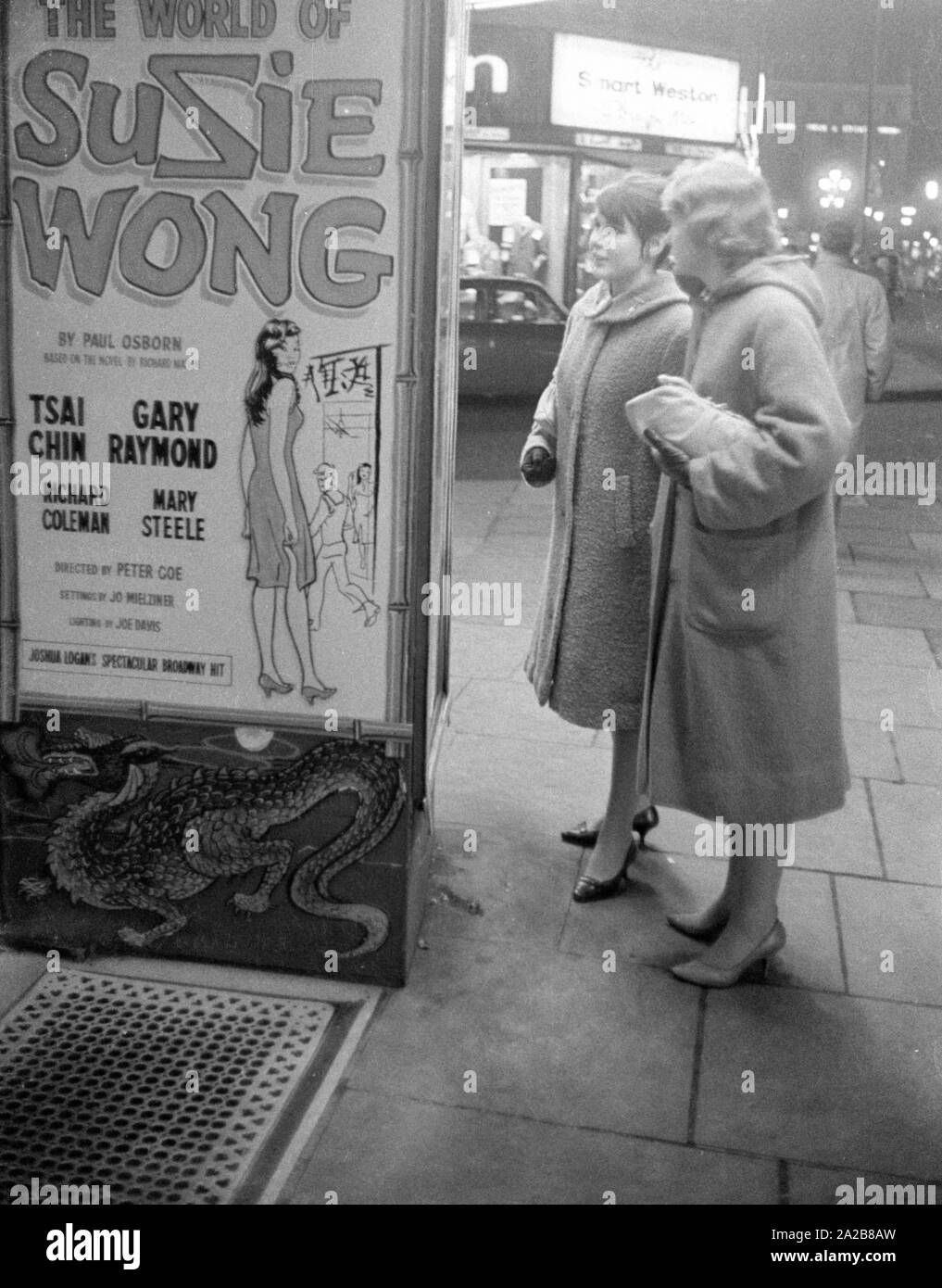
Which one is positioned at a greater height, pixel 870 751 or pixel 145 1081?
pixel 870 751

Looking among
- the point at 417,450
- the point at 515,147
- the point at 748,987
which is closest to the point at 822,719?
the point at 748,987

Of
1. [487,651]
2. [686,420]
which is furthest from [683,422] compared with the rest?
[487,651]

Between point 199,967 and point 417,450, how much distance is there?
1483 mm

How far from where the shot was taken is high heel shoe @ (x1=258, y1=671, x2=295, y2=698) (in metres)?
3.47

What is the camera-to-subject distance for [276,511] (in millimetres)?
3383

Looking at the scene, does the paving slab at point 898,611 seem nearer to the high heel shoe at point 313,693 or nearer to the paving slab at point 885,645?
the paving slab at point 885,645

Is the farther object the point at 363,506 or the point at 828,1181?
the point at 363,506

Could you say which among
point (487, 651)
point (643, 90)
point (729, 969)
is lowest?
point (729, 969)

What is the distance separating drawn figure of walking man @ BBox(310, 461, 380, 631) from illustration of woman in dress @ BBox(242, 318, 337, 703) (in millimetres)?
23

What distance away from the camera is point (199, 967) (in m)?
3.63

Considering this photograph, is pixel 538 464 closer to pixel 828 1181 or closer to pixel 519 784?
pixel 519 784

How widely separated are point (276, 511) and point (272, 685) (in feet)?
1.45

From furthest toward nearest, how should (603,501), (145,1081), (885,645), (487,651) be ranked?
(885,645) < (487,651) < (603,501) < (145,1081)

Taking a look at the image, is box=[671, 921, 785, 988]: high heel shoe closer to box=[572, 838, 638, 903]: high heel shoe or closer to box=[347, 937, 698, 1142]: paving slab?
box=[347, 937, 698, 1142]: paving slab
